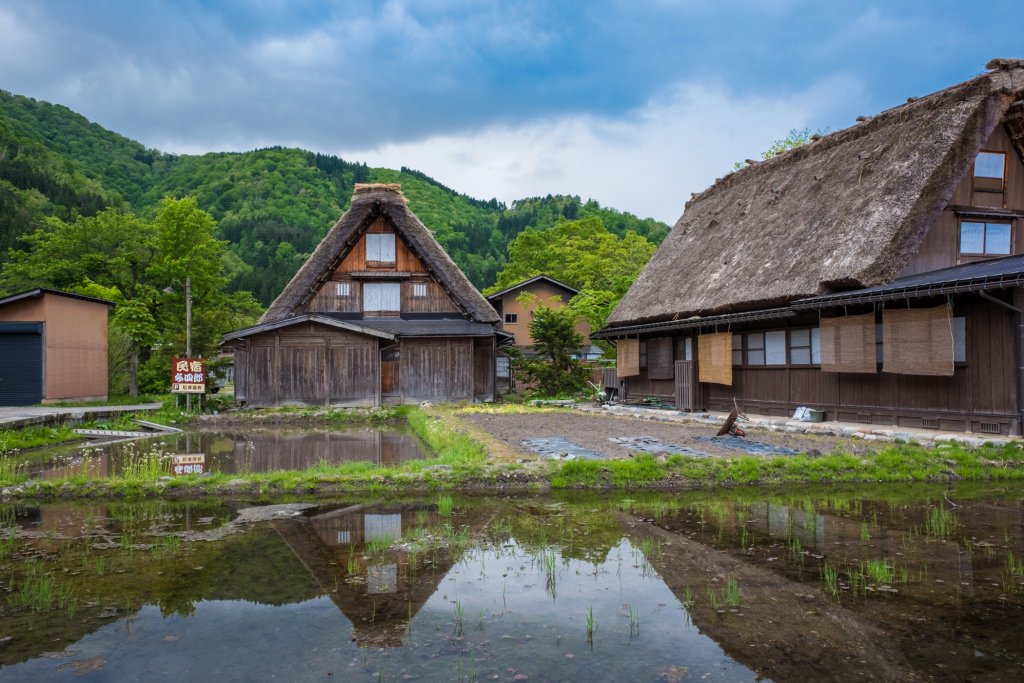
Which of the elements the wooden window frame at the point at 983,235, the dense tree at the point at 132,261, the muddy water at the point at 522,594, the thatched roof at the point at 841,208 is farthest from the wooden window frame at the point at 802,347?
the dense tree at the point at 132,261

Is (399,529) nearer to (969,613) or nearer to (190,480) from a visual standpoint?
(190,480)

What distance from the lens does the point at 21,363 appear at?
23094 millimetres

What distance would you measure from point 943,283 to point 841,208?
5.36m

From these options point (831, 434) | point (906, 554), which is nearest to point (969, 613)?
point (906, 554)

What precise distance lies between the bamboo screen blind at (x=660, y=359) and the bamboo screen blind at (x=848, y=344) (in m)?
6.49

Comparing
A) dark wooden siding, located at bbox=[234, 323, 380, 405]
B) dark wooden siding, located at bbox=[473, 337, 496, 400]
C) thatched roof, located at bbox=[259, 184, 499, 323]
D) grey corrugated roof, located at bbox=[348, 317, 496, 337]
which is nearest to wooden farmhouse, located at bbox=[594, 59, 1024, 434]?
grey corrugated roof, located at bbox=[348, 317, 496, 337]

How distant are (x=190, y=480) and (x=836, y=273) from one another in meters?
12.2

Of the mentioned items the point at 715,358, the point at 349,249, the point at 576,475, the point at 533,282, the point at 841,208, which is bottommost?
the point at 576,475

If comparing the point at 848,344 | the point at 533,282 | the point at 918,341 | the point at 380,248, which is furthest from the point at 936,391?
the point at 533,282

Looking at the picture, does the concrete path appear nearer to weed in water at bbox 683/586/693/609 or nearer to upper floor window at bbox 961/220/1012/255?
weed in water at bbox 683/586/693/609

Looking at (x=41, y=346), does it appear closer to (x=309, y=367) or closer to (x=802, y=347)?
(x=309, y=367)

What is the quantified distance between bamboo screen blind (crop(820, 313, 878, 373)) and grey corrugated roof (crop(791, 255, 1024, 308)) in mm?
655

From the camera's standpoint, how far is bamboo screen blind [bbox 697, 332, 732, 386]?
17297 mm

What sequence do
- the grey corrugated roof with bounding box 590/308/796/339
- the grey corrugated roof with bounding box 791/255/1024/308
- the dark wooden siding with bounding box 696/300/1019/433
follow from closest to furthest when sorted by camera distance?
the grey corrugated roof with bounding box 791/255/1024/308, the dark wooden siding with bounding box 696/300/1019/433, the grey corrugated roof with bounding box 590/308/796/339
